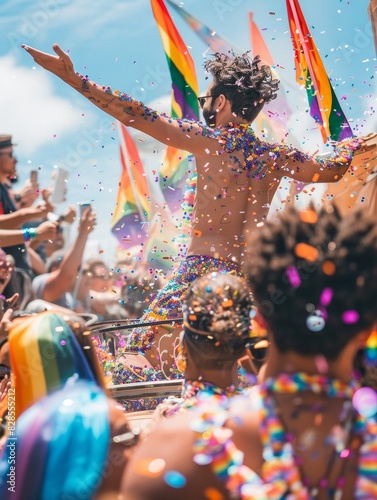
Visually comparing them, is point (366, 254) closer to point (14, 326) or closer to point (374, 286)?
point (374, 286)

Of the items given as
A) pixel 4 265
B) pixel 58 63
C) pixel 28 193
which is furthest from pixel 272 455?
pixel 28 193

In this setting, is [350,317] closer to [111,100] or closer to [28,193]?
[111,100]

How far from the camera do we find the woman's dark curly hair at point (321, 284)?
1441 mm

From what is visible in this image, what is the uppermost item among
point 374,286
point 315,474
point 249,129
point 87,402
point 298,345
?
point 249,129

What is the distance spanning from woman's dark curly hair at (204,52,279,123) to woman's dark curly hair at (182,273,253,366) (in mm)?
1520

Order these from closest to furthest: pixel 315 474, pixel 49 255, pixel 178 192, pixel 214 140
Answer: pixel 315 474 < pixel 214 140 < pixel 178 192 < pixel 49 255

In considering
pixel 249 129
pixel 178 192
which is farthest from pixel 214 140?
pixel 178 192

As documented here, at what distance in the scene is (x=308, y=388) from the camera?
1451 mm

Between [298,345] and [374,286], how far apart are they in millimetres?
190

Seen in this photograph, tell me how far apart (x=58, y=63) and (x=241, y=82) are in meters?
0.89

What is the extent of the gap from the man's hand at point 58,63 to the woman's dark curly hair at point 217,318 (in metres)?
1.33

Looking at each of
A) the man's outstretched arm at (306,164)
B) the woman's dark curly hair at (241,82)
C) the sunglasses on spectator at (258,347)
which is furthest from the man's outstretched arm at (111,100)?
the sunglasses on spectator at (258,347)

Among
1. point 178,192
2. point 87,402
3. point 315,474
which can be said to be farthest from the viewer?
point 178,192

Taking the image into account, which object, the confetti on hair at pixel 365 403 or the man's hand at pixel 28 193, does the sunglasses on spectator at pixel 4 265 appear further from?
the confetti on hair at pixel 365 403
